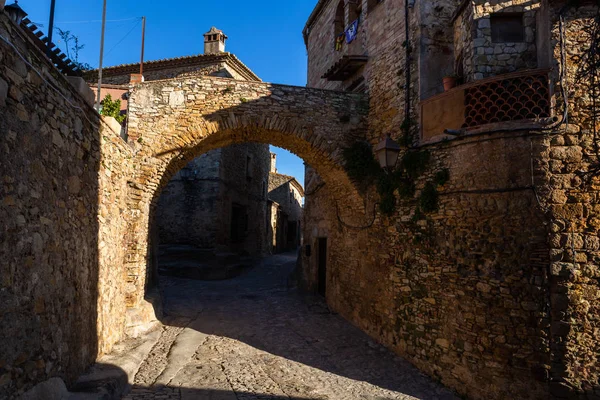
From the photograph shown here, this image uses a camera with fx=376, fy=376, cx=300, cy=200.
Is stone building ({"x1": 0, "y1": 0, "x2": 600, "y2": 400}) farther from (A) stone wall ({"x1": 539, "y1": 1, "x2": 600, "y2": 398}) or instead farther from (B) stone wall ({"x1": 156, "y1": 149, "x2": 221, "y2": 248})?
(B) stone wall ({"x1": 156, "y1": 149, "x2": 221, "y2": 248})

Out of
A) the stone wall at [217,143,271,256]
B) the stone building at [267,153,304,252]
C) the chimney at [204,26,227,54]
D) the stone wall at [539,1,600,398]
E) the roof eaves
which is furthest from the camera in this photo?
the stone building at [267,153,304,252]

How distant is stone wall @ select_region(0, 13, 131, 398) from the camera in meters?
2.79

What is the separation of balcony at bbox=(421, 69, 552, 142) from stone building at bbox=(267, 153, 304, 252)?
17490 mm

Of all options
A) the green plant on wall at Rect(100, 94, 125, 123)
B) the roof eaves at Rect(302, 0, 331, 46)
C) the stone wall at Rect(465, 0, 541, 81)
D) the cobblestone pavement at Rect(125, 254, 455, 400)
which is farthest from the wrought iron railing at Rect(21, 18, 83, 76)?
the roof eaves at Rect(302, 0, 331, 46)

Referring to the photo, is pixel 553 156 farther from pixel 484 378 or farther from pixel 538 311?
pixel 484 378

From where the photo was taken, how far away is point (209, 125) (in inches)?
297

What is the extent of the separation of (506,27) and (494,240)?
324 centimetres

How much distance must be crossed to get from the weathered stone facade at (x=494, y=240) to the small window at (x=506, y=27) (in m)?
0.10

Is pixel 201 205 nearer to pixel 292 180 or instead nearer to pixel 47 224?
pixel 47 224

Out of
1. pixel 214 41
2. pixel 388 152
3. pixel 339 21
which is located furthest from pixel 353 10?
pixel 214 41

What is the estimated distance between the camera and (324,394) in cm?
517

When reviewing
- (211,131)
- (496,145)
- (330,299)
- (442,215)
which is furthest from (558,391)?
(211,131)

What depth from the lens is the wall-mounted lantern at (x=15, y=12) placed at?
3443 mm

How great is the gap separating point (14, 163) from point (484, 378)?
581 cm
